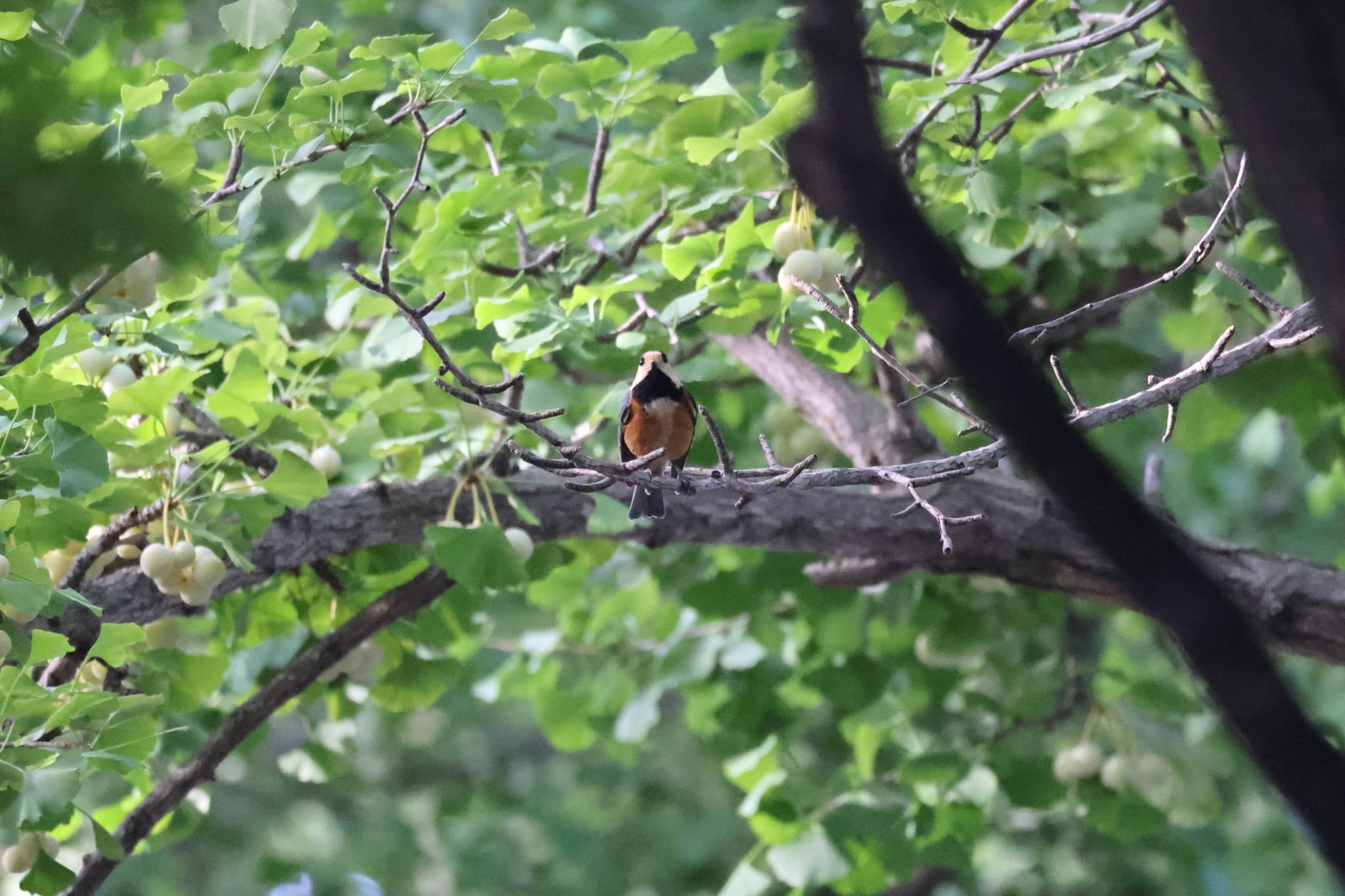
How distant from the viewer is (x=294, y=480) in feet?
7.22

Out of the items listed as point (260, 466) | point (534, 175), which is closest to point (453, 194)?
point (534, 175)

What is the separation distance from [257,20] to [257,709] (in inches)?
55.7

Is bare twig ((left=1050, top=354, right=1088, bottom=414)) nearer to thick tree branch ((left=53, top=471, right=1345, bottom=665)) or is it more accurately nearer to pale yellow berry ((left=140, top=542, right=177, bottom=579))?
thick tree branch ((left=53, top=471, right=1345, bottom=665))

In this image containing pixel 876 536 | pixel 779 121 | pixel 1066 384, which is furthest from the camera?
pixel 876 536

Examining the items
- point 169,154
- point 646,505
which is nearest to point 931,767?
point 646,505

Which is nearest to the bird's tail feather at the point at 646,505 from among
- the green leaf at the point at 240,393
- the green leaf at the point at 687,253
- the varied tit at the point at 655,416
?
the varied tit at the point at 655,416

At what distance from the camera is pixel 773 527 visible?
2.77 meters

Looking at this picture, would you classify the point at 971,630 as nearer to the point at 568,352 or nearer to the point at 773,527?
the point at 773,527

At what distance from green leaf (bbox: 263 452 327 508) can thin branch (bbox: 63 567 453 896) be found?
0.60 meters

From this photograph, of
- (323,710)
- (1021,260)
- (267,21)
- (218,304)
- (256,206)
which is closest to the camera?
(267,21)

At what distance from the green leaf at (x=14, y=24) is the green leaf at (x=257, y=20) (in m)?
0.32

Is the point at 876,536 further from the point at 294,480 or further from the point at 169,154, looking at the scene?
the point at 169,154

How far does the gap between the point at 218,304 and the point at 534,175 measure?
959 mm

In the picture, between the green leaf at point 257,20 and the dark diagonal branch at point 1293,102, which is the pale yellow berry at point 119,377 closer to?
the green leaf at point 257,20
